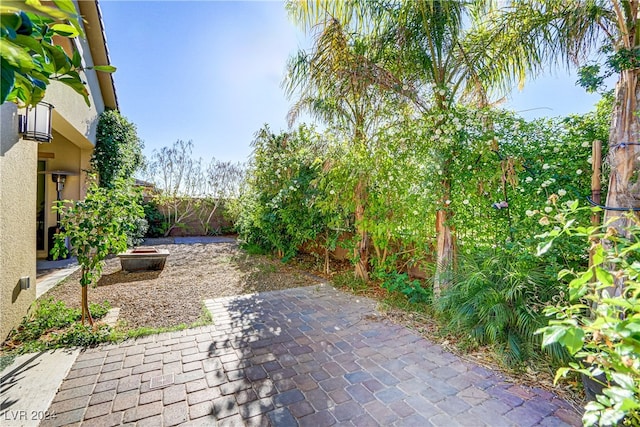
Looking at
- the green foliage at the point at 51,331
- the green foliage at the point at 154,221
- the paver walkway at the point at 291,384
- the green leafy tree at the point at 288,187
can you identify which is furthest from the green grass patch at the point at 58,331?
the green foliage at the point at 154,221

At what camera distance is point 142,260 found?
726cm

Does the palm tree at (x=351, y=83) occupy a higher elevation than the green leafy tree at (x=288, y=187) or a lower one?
higher

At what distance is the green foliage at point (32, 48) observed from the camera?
0.92 metres

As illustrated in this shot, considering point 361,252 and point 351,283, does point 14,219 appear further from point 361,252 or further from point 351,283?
point 361,252

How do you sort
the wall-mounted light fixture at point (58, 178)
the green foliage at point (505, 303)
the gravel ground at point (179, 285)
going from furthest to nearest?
the wall-mounted light fixture at point (58, 178)
the gravel ground at point (179, 285)
the green foliage at point (505, 303)

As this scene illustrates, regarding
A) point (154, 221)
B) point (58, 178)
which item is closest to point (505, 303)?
point (58, 178)

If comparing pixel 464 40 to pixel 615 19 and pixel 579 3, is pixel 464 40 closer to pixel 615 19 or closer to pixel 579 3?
pixel 579 3

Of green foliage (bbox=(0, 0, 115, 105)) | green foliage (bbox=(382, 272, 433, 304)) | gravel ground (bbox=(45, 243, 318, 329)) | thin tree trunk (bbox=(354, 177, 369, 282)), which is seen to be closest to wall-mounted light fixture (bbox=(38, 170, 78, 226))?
gravel ground (bbox=(45, 243, 318, 329))

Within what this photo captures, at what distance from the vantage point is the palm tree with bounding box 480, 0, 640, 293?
2803 millimetres

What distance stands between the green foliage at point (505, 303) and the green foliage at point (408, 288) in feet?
3.27

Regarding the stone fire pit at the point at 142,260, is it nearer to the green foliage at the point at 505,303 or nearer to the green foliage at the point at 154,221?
the green foliage at the point at 505,303

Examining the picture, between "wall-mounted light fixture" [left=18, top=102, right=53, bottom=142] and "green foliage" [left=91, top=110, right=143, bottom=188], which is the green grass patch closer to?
"wall-mounted light fixture" [left=18, top=102, right=53, bottom=142]

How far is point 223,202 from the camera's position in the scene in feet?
52.0

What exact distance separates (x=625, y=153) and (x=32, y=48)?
171 inches
